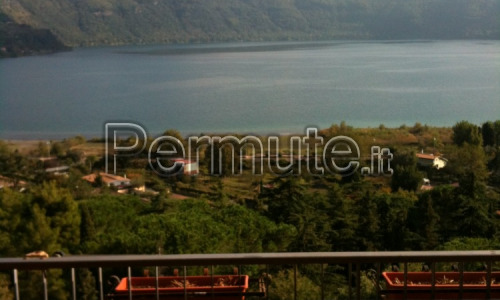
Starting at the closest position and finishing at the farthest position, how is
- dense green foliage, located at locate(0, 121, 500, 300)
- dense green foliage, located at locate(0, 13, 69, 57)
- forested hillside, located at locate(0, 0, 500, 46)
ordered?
1. dense green foliage, located at locate(0, 121, 500, 300)
2. dense green foliage, located at locate(0, 13, 69, 57)
3. forested hillside, located at locate(0, 0, 500, 46)

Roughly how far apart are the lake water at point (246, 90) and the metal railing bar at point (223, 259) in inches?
777

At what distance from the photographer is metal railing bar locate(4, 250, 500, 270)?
53.9 inches

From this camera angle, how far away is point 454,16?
5538 cm

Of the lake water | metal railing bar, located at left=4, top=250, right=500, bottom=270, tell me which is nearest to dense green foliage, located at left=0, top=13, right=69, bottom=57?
the lake water

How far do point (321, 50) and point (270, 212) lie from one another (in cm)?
5265

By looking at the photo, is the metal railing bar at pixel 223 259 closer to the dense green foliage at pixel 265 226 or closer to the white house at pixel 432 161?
the dense green foliage at pixel 265 226

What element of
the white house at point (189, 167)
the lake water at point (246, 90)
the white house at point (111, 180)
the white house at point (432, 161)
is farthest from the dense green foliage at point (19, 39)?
the white house at point (432, 161)

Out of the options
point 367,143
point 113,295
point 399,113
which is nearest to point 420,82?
point 399,113

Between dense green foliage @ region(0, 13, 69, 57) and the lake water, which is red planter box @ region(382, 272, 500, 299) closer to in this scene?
the lake water

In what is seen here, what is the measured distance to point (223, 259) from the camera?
1383mm

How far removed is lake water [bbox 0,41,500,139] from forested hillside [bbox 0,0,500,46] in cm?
270

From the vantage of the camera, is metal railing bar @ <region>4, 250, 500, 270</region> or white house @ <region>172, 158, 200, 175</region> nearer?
metal railing bar @ <region>4, 250, 500, 270</region>

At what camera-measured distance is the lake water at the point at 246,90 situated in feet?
80.8

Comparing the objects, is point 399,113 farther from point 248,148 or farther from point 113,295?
point 113,295
